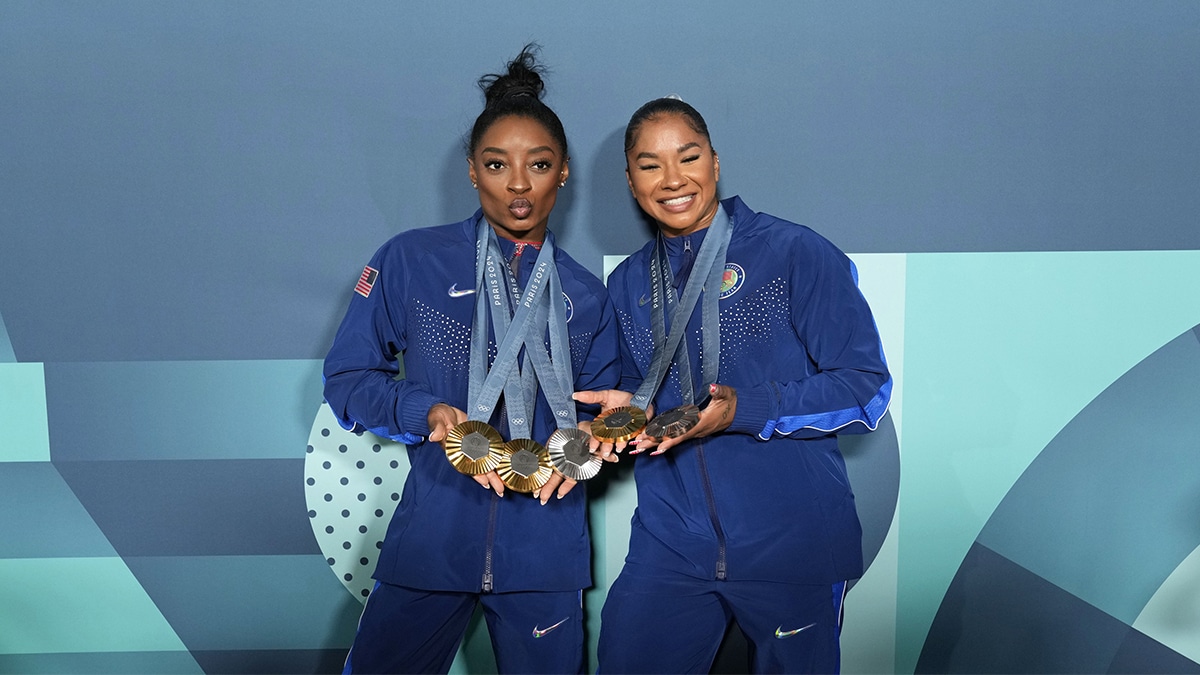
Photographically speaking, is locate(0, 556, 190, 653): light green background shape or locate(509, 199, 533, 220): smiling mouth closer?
locate(509, 199, 533, 220): smiling mouth

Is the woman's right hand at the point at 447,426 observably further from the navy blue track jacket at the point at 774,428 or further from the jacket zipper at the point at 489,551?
the navy blue track jacket at the point at 774,428

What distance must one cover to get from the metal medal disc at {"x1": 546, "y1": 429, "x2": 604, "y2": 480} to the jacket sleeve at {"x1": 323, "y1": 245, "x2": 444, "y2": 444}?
0.29 metres

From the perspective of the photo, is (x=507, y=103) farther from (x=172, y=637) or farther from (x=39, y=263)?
(x=172, y=637)

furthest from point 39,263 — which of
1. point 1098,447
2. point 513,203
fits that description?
point 1098,447

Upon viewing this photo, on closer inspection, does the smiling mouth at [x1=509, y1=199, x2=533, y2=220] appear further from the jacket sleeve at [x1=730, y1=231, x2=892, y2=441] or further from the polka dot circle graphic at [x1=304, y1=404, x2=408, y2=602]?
the polka dot circle graphic at [x1=304, y1=404, x2=408, y2=602]

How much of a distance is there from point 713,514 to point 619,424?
339 mm

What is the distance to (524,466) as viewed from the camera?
76.7 inches

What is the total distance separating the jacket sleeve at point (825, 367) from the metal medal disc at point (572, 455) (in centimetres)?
33

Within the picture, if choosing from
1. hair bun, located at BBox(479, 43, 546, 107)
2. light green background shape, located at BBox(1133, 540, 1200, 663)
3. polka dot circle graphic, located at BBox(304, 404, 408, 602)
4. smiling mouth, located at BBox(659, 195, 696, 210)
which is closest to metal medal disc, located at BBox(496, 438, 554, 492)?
smiling mouth, located at BBox(659, 195, 696, 210)

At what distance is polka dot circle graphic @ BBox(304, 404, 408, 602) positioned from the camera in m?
2.64

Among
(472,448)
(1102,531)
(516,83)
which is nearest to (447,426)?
(472,448)

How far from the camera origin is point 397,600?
2.12 metres

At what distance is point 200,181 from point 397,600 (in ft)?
4.31

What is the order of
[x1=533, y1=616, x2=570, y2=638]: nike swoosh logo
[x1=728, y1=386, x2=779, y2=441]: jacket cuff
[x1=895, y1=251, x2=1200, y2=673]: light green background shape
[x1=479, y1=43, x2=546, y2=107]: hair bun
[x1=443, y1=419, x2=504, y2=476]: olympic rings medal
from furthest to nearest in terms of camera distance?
[x1=895, y1=251, x2=1200, y2=673]: light green background shape, [x1=479, y1=43, x2=546, y2=107]: hair bun, [x1=533, y1=616, x2=570, y2=638]: nike swoosh logo, [x1=728, y1=386, x2=779, y2=441]: jacket cuff, [x1=443, y1=419, x2=504, y2=476]: olympic rings medal
